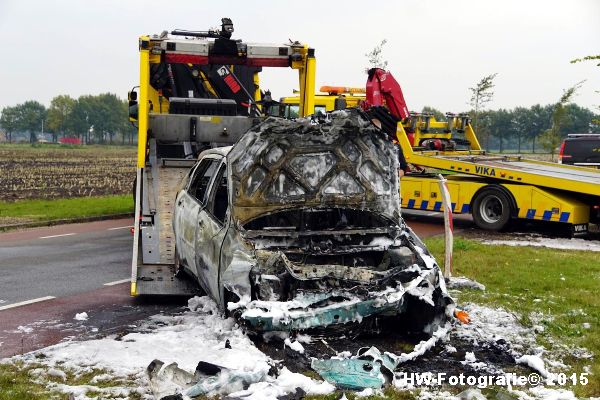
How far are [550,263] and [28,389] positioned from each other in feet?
26.9

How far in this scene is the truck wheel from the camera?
14.8 meters

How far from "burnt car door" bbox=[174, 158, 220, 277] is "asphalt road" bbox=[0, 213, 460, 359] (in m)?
0.70

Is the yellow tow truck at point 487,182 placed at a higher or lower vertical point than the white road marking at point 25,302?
higher

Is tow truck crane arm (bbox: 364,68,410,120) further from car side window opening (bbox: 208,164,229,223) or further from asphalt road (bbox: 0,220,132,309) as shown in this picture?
car side window opening (bbox: 208,164,229,223)

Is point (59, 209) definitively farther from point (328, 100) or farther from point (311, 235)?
point (311, 235)

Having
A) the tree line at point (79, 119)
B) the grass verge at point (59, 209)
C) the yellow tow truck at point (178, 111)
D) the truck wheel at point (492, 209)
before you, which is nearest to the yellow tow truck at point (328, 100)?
the yellow tow truck at point (178, 111)

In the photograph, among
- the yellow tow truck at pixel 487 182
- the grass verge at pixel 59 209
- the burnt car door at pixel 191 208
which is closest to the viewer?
the burnt car door at pixel 191 208

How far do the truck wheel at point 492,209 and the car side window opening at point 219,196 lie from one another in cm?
955

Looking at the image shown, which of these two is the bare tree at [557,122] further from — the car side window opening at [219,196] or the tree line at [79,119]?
the tree line at [79,119]

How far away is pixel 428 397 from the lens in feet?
15.8

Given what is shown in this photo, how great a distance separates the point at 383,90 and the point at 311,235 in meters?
9.07

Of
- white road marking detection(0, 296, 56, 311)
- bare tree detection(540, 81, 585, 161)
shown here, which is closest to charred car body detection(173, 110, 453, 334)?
white road marking detection(0, 296, 56, 311)

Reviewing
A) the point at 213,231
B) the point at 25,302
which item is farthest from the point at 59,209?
the point at 213,231

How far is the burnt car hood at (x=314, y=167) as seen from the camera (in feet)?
21.5
